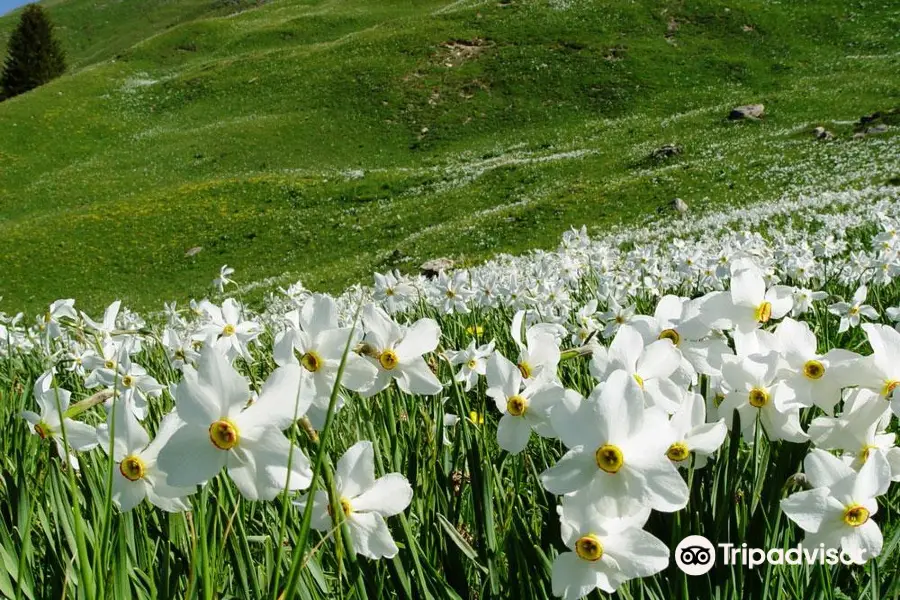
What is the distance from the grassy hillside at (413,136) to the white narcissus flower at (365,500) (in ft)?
54.8

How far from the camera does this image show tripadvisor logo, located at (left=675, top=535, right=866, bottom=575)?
1276 millimetres

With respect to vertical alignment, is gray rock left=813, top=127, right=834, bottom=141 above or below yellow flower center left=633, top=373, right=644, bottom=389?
below

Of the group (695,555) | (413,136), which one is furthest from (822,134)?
(695,555)

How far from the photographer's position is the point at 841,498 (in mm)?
1148

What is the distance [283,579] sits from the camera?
5.34ft

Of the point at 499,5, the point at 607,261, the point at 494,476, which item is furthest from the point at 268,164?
the point at 494,476

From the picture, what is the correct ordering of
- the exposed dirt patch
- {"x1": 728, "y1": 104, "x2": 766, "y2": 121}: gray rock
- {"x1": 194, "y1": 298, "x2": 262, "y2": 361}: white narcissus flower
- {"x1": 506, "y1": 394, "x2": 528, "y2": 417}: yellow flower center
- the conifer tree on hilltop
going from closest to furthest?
{"x1": 506, "y1": 394, "x2": 528, "y2": 417}: yellow flower center
{"x1": 194, "y1": 298, "x2": 262, "y2": 361}: white narcissus flower
{"x1": 728, "y1": 104, "x2": 766, "y2": 121}: gray rock
the exposed dirt patch
the conifer tree on hilltop

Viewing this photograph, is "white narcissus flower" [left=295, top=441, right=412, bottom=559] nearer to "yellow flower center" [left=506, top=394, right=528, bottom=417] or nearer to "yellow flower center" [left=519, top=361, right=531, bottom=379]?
"yellow flower center" [left=506, top=394, right=528, bottom=417]

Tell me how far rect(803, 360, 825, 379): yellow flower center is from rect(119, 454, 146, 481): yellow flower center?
4.15 ft

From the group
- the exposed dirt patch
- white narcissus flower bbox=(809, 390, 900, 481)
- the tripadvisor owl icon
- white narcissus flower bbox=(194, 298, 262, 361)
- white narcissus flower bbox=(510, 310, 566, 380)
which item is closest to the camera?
white narcissus flower bbox=(809, 390, 900, 481)

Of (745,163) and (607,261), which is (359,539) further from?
(745,163)

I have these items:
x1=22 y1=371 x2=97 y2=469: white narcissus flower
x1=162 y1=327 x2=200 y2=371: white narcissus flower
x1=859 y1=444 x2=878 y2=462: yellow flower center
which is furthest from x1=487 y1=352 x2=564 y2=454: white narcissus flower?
x1=162 y1=327 x2=200 y2=371: white narcissus flower

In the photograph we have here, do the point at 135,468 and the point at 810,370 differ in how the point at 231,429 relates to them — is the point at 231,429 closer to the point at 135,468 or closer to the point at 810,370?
the point at 135,468

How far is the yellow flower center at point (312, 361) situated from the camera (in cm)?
136
